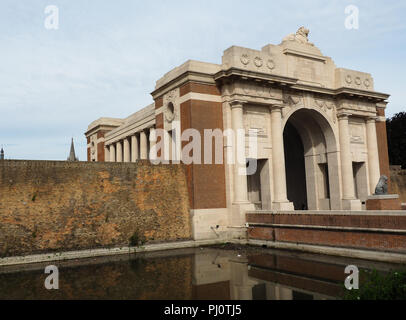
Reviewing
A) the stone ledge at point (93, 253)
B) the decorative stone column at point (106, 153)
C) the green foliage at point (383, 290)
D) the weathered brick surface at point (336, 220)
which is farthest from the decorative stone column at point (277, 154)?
the decorative stone column at point (106, 153)

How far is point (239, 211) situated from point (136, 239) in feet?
18.5

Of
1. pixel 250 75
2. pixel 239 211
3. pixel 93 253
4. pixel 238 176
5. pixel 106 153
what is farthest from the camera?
pixel 106 153

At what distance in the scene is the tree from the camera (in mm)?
42153

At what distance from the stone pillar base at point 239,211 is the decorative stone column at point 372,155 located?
11185 millimetres

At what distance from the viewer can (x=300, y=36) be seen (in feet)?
83.4

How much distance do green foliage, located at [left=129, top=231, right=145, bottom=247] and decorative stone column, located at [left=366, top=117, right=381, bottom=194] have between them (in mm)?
16941

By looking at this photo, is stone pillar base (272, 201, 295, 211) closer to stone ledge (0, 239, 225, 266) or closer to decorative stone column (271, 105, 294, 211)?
decorative stone column (271, 105, 294, 211)

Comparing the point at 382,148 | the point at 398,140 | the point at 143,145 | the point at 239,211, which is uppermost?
the point at 398,140

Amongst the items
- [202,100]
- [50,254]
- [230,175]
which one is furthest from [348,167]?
[50,254]

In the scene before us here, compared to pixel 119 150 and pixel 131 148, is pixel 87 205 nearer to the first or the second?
pixel 131 148

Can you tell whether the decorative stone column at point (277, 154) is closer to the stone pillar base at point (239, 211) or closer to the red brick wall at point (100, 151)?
the stone pillar base at point (239, 211)

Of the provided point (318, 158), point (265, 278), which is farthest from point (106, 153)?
point (265, 278)
